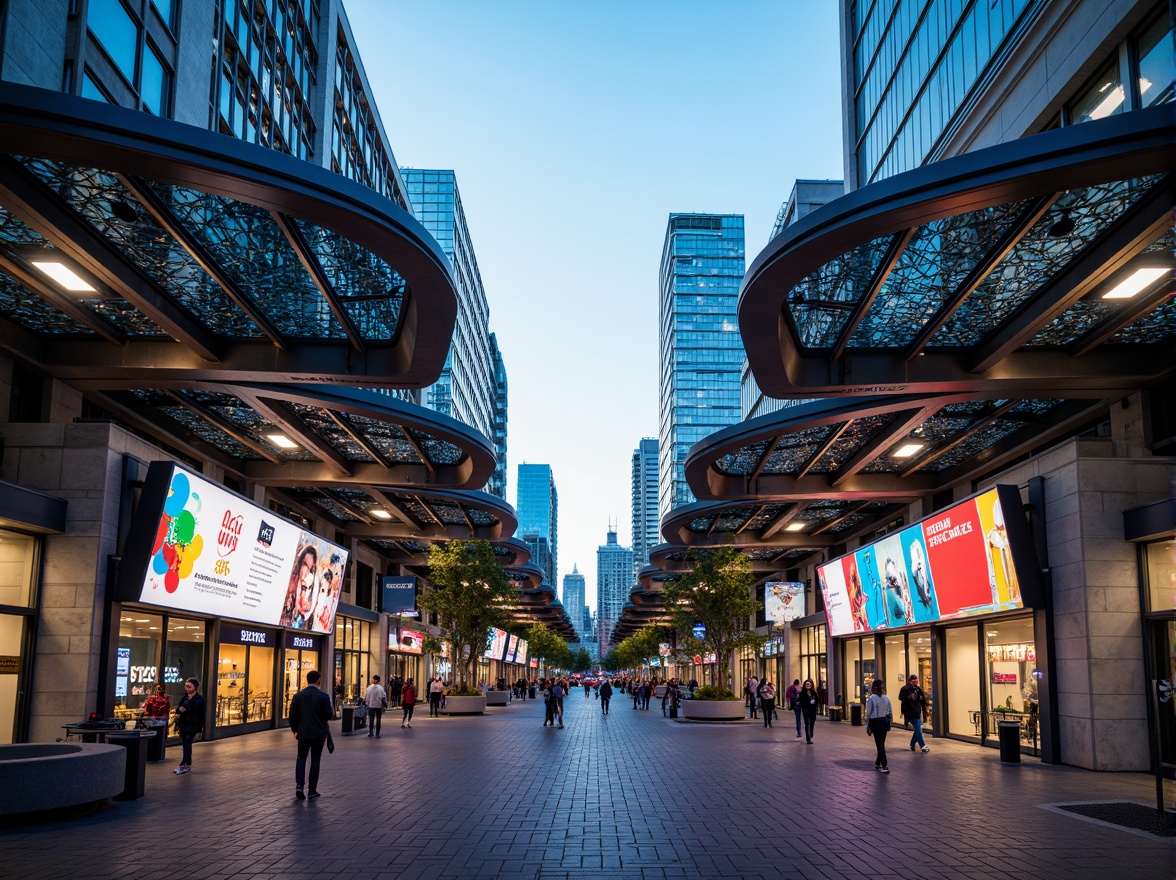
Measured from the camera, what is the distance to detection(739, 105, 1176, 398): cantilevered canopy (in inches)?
481

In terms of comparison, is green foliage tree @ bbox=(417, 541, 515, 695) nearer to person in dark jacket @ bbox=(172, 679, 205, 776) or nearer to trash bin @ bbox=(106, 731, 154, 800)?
person in dark jacket @ bbox=(172, 679, 205, 776)

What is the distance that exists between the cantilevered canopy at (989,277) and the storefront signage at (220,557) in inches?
Result: 482

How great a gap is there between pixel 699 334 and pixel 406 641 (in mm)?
106092

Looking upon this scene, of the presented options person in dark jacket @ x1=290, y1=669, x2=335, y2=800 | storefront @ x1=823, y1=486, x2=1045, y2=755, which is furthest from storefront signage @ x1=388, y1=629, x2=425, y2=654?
person in dark jacket @ x1=290, y1=669, x2=335, y2=800

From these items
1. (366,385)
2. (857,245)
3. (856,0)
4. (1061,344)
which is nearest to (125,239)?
(366,385)

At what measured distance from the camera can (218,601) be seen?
25141 millimetres

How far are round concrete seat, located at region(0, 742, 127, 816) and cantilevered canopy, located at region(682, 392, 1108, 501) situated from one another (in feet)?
53.4

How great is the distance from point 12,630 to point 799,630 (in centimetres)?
3958

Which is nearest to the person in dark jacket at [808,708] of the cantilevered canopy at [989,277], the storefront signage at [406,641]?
the cantilevered canopy at [989,277]

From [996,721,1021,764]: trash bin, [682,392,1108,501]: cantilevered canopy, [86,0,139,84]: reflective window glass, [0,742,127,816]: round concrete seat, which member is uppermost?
[86,0,139,84]: reflective window glass

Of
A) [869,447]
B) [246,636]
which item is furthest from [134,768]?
[869,447]

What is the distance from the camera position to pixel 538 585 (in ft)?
229

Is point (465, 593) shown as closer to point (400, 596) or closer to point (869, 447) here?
point (400, 596)

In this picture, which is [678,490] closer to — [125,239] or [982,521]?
[982,521]
